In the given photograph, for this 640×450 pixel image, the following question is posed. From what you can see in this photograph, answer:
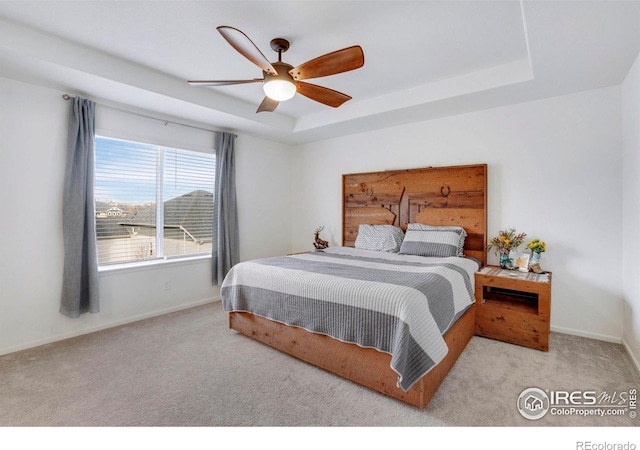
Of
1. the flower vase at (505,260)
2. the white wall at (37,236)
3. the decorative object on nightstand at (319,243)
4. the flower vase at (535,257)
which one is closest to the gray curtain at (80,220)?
the white wall at (37,236)

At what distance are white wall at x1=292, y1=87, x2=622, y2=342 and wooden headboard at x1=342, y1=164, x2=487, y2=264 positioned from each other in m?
0.14

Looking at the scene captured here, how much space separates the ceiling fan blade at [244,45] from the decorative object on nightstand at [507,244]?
2.74m

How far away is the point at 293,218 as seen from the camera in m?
5.25

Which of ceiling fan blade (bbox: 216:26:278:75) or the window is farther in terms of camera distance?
the window

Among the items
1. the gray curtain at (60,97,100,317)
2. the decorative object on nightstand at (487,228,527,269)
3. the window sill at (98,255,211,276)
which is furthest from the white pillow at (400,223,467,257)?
the gray curtain at (60,97,100,317)

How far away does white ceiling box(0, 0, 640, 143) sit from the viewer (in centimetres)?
195

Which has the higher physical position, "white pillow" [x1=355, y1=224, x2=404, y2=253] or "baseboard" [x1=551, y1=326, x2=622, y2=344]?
"white pillow" [x1=355, y1=224, x2=404, y2=253]

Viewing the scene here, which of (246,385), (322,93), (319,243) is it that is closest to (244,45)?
(322,93)

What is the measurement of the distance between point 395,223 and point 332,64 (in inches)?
96.2

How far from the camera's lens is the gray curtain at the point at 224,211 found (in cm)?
402

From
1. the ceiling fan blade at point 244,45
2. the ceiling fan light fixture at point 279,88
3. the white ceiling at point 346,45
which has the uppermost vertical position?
the white ceiling at point 346,45

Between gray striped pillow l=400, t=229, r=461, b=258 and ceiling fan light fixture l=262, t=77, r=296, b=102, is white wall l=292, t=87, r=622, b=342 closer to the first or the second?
gray striped pillow l=400, t=229, r=461, b=258

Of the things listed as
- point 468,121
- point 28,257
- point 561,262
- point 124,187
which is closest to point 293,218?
point 124,187

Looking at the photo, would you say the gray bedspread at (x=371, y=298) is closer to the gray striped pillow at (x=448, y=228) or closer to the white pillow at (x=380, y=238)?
the gray striped pillow at (x=448, y=228)
